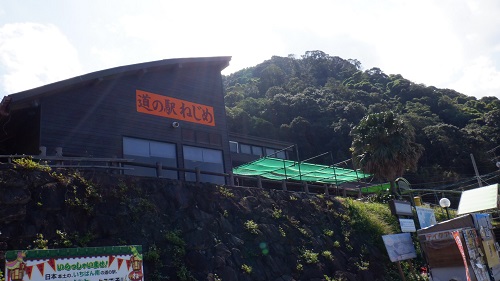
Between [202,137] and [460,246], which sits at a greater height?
[202,137]

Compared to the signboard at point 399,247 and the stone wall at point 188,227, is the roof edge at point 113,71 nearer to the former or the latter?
the stone wall at point 188,227

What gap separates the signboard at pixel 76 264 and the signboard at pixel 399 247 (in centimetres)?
1246

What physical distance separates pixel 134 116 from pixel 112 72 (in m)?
2.20

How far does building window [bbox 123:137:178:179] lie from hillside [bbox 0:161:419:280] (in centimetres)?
371

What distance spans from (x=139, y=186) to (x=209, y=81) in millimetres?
10964

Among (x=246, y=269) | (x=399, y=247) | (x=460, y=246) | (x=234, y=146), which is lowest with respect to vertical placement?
(x=460, y=246)

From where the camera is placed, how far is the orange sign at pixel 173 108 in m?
21.9

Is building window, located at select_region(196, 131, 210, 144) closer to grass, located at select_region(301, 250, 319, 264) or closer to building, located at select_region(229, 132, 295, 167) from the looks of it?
grass, located at select_region(301, 250, 319, 264)

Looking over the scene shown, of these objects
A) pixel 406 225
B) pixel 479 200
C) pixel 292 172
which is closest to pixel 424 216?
pixel 406 225

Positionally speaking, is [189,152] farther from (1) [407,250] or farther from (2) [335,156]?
(2) [335,156]

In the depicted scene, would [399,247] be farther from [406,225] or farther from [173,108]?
[173,108]

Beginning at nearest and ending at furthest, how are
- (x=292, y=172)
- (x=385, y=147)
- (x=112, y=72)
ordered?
(x=112, y=72) → (x=385, y=147) → (x=292, y=172)

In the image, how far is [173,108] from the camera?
2292 centimetres

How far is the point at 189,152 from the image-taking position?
74.2 feet
